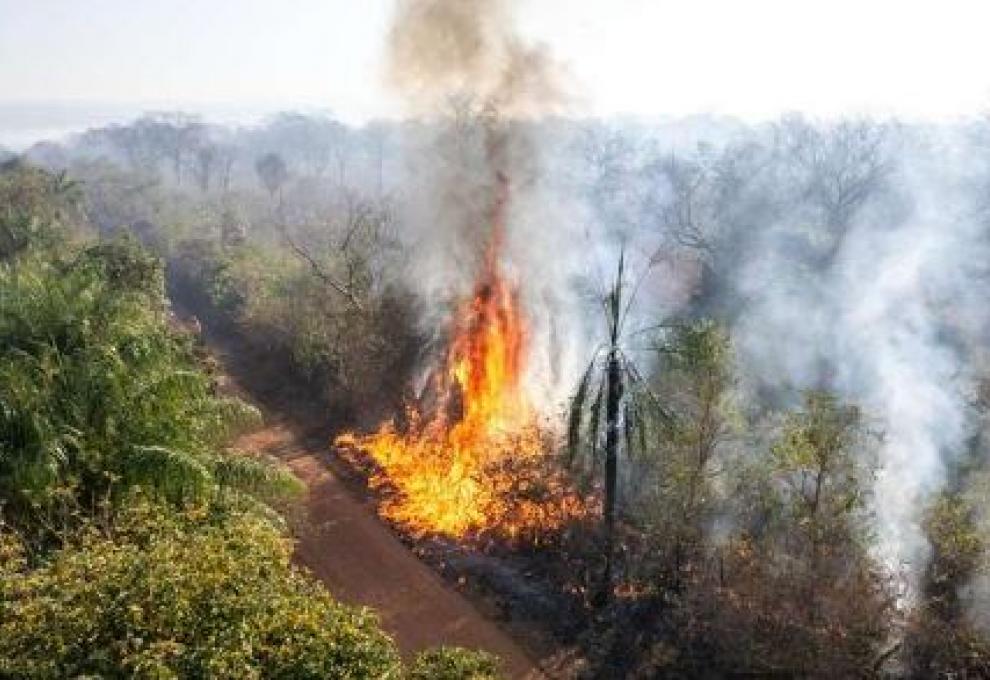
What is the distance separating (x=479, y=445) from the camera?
29.6 m

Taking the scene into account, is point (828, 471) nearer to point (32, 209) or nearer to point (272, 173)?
point (32, 209)

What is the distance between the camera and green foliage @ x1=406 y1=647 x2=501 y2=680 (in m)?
14.2

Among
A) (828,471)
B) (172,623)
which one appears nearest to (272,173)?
(828,471)

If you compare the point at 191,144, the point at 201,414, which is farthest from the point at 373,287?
the point at 191,144

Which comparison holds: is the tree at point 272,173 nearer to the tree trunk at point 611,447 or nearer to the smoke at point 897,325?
the smoke at point 897,325

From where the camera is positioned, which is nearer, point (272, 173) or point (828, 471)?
point (828, 471)

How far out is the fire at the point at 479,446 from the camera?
86.1 ft

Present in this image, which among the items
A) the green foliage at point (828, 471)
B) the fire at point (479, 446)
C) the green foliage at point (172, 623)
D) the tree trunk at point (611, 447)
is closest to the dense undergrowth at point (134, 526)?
the green foliage at point (172, 623)

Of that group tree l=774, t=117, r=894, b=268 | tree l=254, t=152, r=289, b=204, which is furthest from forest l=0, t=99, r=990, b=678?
tree l=254, t=152, r=289, b=204

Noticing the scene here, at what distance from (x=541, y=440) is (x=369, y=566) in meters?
6.51

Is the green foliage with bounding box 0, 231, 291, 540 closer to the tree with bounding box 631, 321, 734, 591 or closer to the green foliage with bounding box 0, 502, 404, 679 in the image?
the green foliage with bounding box 0, 502, 404, 679

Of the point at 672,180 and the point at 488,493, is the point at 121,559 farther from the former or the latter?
the point at 672,180

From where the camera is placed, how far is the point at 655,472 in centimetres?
2470

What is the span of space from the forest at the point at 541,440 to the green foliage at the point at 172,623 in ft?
0.16
